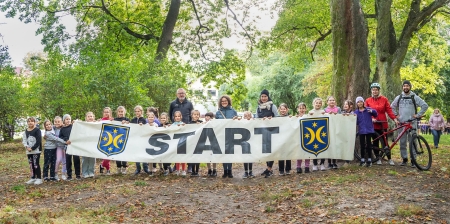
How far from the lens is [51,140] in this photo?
9.98 m

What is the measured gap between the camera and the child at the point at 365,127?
31.3 ft

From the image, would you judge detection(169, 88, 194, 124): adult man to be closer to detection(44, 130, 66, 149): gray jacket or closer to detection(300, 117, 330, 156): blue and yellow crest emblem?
detection(44, 130, 66, 149): gray jacket

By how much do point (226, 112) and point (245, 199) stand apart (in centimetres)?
297

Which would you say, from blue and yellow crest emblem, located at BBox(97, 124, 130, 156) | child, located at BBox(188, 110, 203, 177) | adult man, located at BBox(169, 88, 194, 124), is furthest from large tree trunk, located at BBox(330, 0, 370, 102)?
blue and yellow crest emblem, located at BBox(97, 124, 130, 156)

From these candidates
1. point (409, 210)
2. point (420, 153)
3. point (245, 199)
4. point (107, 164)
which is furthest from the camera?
point (107, 164)

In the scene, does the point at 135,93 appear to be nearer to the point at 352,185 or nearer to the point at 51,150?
the point at 51,150

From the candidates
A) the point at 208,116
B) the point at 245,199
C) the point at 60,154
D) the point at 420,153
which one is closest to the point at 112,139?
the point at 60,154

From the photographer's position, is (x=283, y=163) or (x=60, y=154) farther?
(x=60, y=154)

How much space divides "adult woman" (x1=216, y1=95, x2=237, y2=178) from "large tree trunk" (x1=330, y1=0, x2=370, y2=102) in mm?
2879

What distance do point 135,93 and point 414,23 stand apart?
11.5m

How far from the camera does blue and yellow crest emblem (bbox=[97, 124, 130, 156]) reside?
33.6ft

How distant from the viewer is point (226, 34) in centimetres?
2519

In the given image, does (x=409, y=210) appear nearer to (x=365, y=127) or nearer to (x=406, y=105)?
(x=365, y=127)

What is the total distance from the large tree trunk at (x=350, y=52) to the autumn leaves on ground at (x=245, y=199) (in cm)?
211
